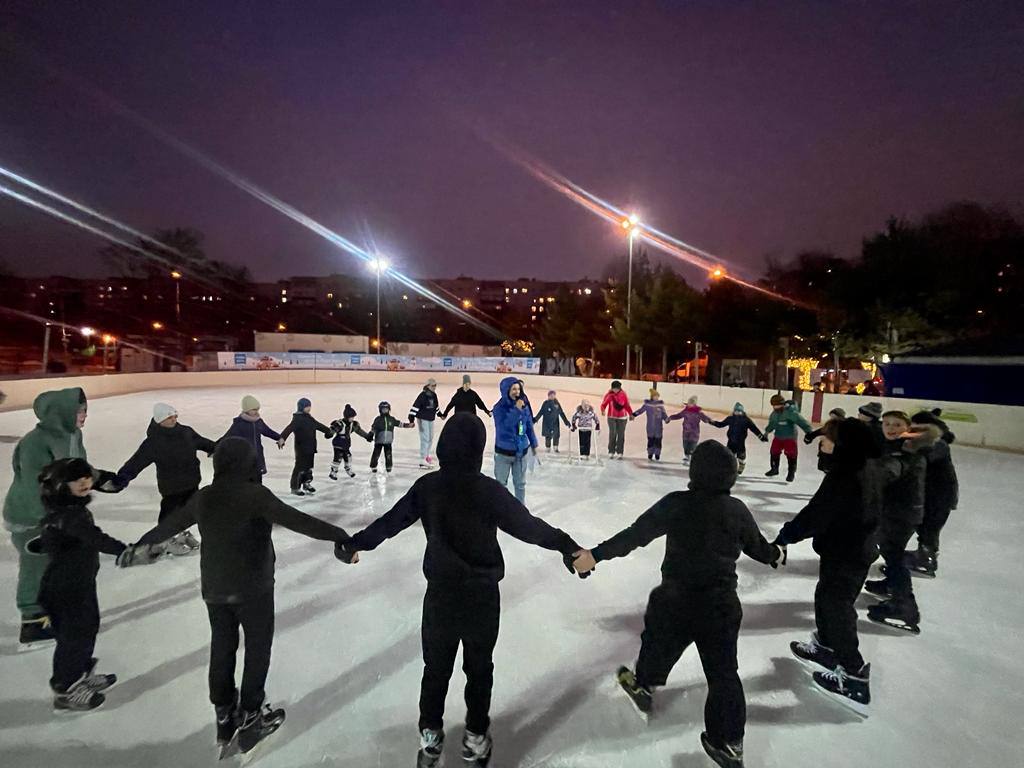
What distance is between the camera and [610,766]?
2.57 metres

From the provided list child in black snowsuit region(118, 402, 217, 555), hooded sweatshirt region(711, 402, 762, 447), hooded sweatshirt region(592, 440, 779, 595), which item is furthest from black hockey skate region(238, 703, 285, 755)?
hooded sweatshirt region(711, 402, 762, 447)

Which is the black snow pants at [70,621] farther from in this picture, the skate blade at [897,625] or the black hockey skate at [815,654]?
the skate blade at [897,625]

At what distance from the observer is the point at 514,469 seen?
20.2 feet

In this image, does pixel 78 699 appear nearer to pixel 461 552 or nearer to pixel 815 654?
pixel 461 552

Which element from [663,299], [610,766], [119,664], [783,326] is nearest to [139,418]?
[119,664]

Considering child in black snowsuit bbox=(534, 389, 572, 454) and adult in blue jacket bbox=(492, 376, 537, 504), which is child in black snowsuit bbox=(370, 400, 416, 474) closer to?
adult in blue jacket bbox=(492, 376, 537, 504)

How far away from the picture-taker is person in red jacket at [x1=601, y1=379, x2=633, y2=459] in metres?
9.91

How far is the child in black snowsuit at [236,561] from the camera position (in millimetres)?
2441

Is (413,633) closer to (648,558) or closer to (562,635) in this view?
(562,635)

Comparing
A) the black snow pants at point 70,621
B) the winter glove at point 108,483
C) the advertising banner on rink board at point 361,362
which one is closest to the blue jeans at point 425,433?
the winter glove at point 108,483

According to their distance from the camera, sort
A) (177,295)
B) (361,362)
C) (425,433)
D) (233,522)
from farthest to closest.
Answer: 1. (177,295)
2. (361,362)
3. (425,433)
4. (233,522)

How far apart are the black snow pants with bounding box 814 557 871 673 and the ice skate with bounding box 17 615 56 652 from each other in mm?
4696

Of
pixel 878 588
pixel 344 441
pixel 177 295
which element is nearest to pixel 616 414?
pixel 344 441

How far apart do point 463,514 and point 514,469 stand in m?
3.86
